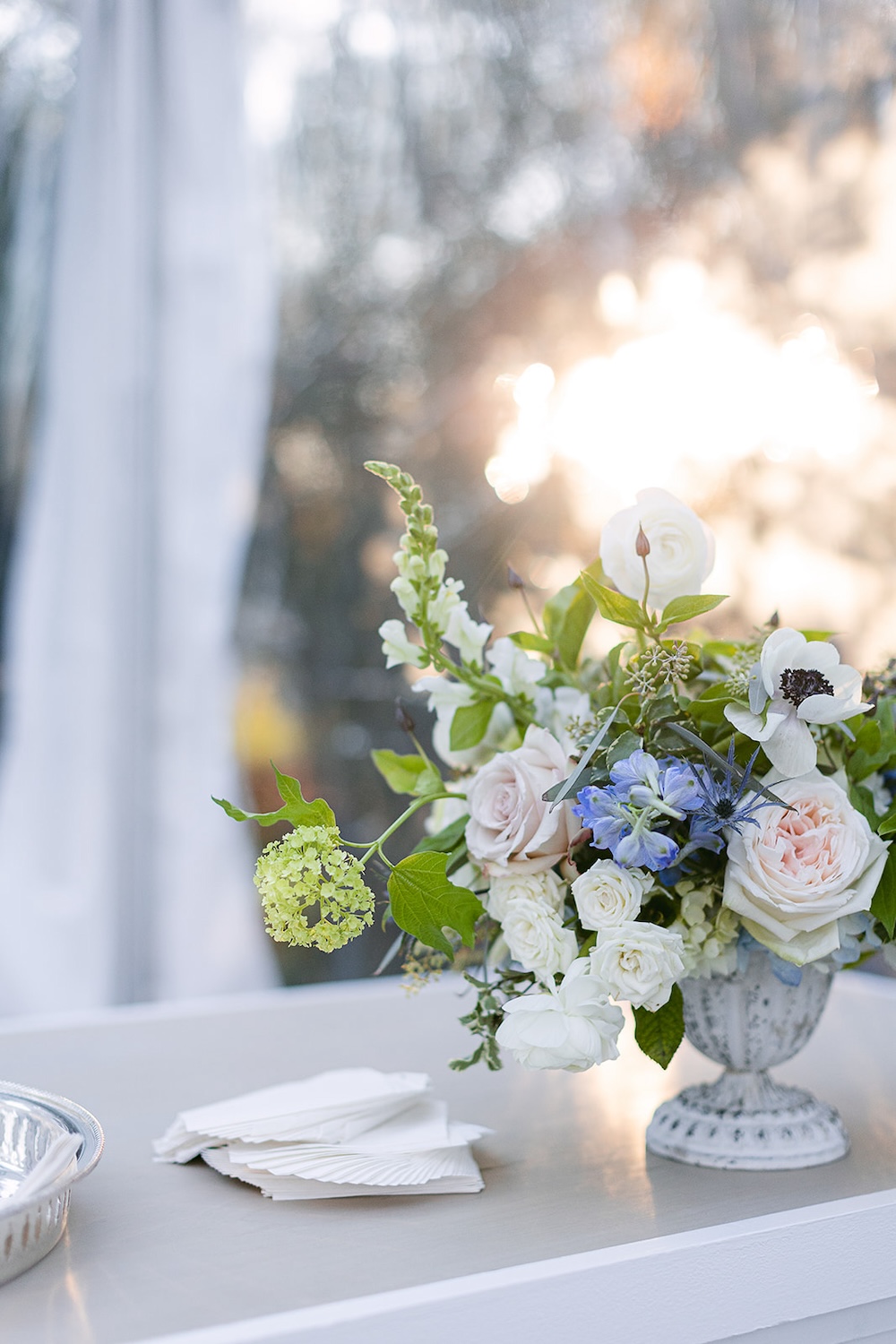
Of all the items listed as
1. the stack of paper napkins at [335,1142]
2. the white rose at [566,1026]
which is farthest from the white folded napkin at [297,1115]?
the white rose at [566,1026]

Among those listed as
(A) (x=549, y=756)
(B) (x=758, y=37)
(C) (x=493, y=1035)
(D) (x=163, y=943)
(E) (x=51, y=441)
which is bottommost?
(D) (x=163, y=943)

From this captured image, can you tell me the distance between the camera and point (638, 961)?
62 cm

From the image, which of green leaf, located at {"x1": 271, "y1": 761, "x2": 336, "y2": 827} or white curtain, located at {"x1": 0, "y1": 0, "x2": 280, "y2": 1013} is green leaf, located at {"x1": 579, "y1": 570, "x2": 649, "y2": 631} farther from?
white curtain, located at {"x1": 0, "y1": 0, "x2": 280, "y2": 1013}

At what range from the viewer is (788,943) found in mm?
655

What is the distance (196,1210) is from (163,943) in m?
1.25

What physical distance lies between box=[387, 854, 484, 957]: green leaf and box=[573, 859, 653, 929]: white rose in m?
0.07

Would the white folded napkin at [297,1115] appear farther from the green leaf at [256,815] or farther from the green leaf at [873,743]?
the green leaf at [873,743]

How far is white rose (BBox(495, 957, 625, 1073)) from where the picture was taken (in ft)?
2.02

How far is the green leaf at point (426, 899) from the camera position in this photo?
642 millimetres

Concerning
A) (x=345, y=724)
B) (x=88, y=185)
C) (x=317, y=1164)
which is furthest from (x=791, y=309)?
(x=317, y=1164)

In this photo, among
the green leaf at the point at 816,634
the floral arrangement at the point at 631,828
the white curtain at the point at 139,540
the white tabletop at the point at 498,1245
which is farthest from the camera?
the white curtain at the point at 139,540

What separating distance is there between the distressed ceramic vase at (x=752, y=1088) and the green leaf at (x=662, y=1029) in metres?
0.06

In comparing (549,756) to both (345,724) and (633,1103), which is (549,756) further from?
(345,724)

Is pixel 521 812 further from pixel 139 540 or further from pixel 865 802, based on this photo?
pixel 139 540
